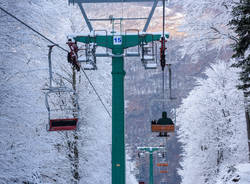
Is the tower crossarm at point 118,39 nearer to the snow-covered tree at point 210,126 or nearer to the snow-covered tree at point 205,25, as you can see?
the snow-covered tree at point 205,25

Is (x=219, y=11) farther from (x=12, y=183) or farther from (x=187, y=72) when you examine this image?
(x=187, y=72)

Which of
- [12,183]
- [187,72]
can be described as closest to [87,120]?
[12,183]

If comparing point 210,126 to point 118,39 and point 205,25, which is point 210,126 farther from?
point 118,39

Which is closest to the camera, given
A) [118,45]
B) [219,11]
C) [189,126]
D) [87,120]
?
[118,45]

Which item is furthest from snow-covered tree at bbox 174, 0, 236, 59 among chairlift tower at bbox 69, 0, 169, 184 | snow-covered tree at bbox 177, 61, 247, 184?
snow-covered tree at bbox 177, 61, 247, 184

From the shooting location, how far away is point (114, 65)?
1011 cm

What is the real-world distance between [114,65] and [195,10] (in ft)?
19.8

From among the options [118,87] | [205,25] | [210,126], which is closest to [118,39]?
[118,87]

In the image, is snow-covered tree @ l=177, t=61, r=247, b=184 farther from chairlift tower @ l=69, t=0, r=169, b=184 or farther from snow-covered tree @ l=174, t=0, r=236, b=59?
chairlift tower @ l=69, t=0, r=169, b=184

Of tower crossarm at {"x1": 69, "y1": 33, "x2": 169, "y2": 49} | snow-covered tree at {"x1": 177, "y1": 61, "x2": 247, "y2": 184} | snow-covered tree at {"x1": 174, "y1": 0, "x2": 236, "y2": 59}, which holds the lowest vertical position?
snow-covered tree at {"x1": 177, "y1": 61, "x2": 247, "y2": 184}

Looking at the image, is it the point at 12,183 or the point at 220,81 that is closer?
the point at 12,183

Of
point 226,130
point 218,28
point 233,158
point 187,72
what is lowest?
point 233,158

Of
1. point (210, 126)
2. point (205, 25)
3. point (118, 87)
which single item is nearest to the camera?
point (118, 87)

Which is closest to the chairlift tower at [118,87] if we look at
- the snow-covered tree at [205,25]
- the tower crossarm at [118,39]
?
the tower crossarm at [118,39]
